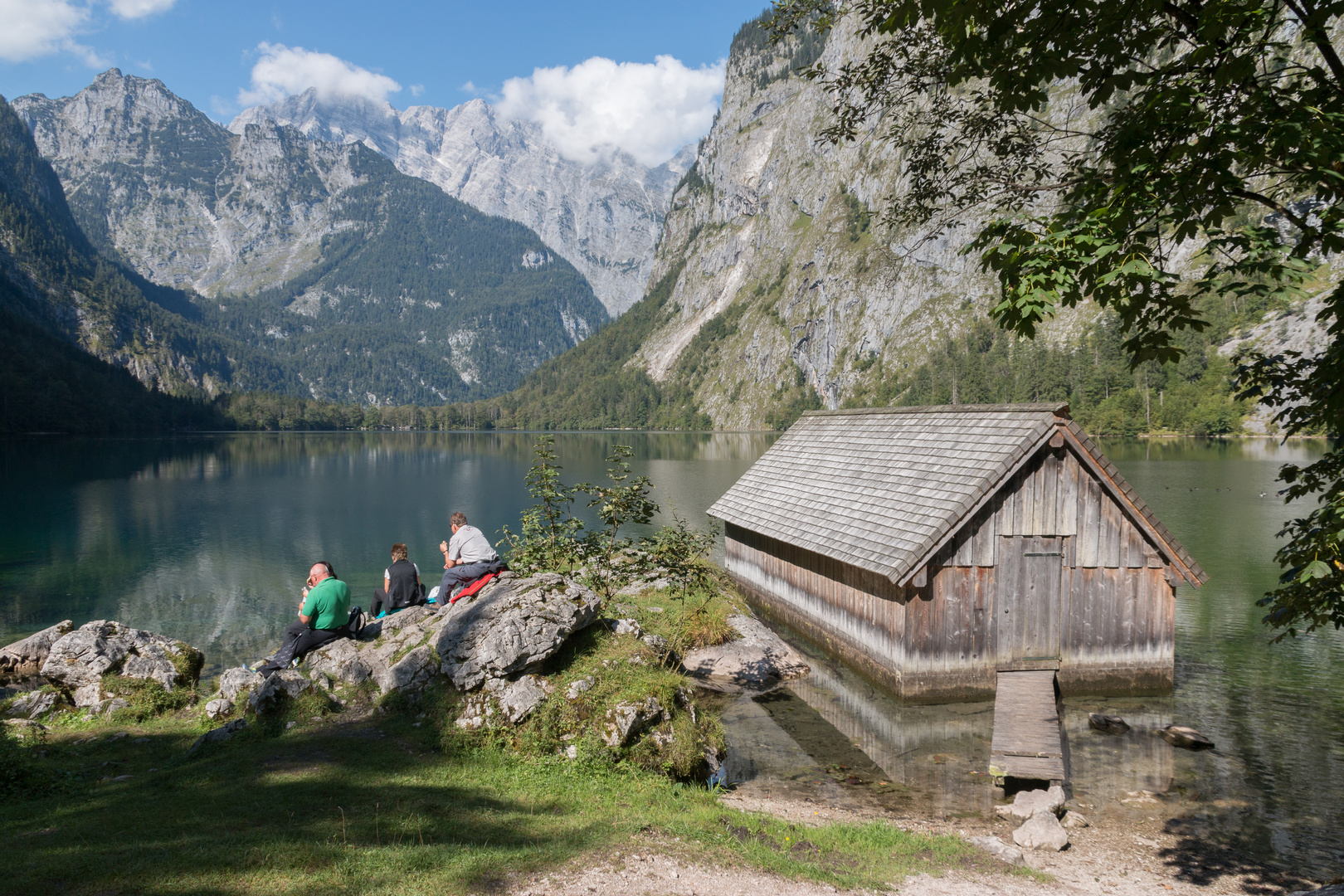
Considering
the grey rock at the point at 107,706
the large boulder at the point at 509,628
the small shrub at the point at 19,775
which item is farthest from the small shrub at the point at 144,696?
the large boulder at the point at 509,628

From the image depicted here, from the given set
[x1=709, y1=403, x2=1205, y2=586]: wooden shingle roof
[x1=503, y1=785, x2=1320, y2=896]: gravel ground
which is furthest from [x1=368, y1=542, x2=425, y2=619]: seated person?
[x1=709, y1=403, x2=1205, y2=586]: wooden shingle roof

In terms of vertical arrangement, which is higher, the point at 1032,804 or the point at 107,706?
the point at 107,706

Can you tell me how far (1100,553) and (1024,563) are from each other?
171 centimetres

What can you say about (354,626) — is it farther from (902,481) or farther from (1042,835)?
(902,481)

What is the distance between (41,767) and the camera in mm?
9578

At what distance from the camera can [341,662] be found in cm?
1277

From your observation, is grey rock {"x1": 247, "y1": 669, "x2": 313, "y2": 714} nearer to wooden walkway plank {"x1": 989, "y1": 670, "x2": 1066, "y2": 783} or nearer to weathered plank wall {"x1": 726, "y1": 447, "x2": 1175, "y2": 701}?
wooden walkway plank {"x1": 989, "y1": 670, "x2": 1066, "y2": 783}

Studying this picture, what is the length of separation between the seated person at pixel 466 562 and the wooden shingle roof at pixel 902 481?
8291mm

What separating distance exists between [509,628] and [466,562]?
4.52m

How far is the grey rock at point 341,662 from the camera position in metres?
12.4

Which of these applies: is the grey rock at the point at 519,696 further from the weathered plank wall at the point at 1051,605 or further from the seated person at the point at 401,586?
the weathered plank wall at the point at 1051,605

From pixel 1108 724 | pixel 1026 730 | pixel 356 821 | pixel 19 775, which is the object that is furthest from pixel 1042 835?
pixel 19 775

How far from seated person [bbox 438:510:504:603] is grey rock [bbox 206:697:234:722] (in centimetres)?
439

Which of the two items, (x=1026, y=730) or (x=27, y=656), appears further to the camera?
(x=27, y=656)
